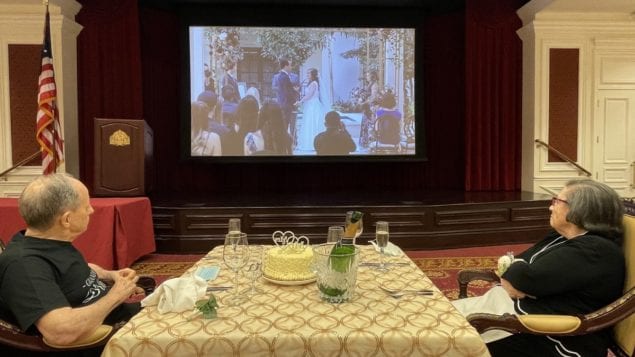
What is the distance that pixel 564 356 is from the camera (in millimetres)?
1505

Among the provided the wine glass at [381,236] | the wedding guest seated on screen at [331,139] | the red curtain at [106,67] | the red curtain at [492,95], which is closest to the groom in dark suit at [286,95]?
the wedding guest seated on screen at [331,139]

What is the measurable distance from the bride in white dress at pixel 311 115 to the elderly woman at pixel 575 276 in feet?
15.3

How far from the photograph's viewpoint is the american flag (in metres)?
4.45

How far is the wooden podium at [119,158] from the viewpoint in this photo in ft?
15.0

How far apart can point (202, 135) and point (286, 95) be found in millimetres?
1252

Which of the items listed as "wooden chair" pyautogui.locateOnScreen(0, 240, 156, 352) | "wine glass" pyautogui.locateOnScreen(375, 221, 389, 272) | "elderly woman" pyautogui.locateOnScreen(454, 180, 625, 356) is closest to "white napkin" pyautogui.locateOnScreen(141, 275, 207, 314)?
"wooden chair" pyautogui.locateOnScreen(0, 240, 156, 352)

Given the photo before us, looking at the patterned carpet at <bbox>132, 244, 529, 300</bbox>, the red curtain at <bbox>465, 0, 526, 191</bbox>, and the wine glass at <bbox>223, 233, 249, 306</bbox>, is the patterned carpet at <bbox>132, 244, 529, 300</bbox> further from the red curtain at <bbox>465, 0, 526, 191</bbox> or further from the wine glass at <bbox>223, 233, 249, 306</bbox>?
the wine glass at <bbox>223, 233, 249, 306</bbox>

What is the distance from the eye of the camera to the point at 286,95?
20.3 ft

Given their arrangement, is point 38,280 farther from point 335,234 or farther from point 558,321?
point 558,321

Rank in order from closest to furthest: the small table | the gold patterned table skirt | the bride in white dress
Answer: the gold patterned table skirt
the small table
the bride in white dress

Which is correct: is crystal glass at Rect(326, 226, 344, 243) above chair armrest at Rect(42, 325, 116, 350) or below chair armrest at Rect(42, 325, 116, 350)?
above

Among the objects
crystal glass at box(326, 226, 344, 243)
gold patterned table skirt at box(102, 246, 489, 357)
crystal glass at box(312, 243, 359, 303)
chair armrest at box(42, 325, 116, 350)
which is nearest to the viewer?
gold patterned table skirt at box(102, 246, 489, 357)

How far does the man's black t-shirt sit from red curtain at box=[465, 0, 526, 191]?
5823mm

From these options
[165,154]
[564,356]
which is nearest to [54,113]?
[165,154]
